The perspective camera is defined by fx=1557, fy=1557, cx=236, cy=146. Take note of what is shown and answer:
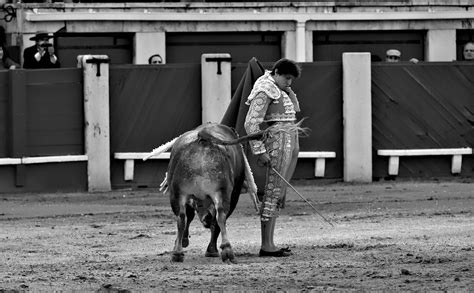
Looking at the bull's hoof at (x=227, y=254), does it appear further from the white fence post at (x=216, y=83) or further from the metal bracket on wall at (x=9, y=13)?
the metal bracket on wall at (x=9, y=13)

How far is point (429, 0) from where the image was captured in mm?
27031

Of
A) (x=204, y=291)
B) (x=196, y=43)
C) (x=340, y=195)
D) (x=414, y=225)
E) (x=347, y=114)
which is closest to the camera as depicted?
(x=204, y=291)

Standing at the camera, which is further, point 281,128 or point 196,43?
point 196,43

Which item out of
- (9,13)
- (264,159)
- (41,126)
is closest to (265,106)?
(264,159)

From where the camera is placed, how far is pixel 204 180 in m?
11.7

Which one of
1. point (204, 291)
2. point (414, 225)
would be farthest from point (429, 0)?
point (204, 291)

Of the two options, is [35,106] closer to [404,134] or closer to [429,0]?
[404,134]

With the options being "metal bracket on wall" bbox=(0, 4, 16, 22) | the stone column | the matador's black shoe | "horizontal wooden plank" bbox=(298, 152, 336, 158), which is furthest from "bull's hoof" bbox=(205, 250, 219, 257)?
the stone column

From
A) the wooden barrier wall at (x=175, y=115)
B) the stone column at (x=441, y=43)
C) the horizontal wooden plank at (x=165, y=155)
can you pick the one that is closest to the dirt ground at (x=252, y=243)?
the horizontal wooden plank at (x=165, y=155)

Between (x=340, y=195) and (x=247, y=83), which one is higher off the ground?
(x=247, y=83)

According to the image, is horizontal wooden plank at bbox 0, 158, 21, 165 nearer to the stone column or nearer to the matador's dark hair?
the matador's dark hair

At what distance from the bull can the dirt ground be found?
0.26m

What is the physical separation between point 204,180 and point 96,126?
324 inches

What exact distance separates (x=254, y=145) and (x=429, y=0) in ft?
50.6
